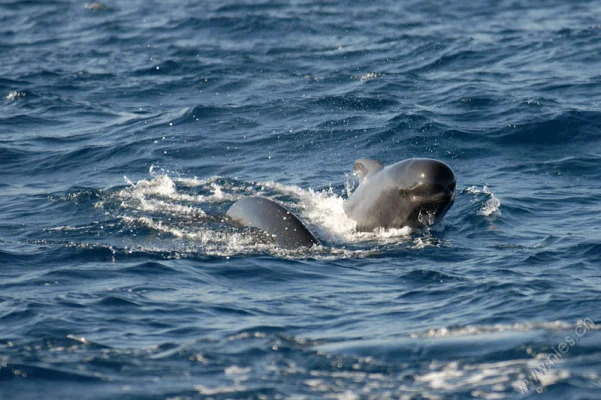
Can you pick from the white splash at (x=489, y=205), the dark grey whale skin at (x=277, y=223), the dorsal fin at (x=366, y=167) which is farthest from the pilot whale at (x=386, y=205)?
the white splash at (x=489, y=205)

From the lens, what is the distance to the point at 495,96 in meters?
22.2

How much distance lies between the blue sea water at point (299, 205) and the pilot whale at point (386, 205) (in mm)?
236

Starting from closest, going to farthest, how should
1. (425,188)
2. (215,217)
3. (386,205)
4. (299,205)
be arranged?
(425,188)
(386,205)
(215,217)
(299,205)

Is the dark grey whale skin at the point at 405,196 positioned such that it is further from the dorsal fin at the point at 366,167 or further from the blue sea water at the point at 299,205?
the blue sea water at the point at 299,205

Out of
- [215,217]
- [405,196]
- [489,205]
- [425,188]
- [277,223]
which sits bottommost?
[489,205]

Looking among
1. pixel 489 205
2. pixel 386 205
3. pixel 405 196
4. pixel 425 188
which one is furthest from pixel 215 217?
pixel 489 205

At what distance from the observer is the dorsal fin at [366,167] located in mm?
14930

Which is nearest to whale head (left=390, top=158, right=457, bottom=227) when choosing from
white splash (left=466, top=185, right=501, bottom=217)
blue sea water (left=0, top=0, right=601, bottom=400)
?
blue sea water (left=0, top=0, right=601, bottom=400)

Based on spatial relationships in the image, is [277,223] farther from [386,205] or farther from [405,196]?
[405,196]

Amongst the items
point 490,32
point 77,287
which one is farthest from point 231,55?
point 77,287

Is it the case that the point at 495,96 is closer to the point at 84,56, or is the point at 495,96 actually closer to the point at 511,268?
the point at 511,268

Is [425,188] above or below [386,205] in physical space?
above

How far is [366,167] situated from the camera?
15133 millimetres

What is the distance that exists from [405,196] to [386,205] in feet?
1.18
